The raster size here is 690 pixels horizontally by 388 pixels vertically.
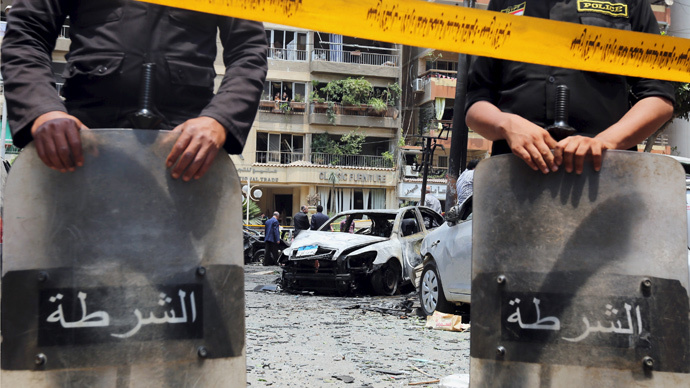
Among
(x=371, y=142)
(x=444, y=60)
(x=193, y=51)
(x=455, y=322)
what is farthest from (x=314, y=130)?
(x=193, y=51)

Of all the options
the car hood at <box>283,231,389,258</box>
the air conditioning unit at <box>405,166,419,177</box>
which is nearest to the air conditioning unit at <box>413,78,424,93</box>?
the air conditioning unit at <box>405,166,419,177</box>

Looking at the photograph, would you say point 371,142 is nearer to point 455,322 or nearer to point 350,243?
point 350,243

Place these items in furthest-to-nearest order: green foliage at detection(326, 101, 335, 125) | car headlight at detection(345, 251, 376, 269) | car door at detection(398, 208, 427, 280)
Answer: green foliage at detection(326, 101, 335, 125)
car door at detection(398, 208, 427, 280)
car headlight at detection(345, 251, 376, 269)

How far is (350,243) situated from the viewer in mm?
12875

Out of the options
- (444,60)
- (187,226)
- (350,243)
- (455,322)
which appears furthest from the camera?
(444,60)

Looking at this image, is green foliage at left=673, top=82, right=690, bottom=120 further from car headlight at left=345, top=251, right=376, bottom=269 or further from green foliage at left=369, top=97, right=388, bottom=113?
green foliage at left=369, top=97, right=388, bottom=113

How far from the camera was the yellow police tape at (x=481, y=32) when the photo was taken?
2.34 meters

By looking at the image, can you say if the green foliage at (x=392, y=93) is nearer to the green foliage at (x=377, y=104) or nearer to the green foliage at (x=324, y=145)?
the green foliage at (x=377, y=104)

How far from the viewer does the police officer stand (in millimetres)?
2279

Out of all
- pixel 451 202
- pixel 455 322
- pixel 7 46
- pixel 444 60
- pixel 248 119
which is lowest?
pixel 455 322

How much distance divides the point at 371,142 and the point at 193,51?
4300 cm

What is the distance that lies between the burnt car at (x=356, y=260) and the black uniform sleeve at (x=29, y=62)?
1015cm

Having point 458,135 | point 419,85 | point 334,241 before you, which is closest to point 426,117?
point 419,85

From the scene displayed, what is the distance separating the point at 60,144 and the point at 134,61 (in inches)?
21.9
